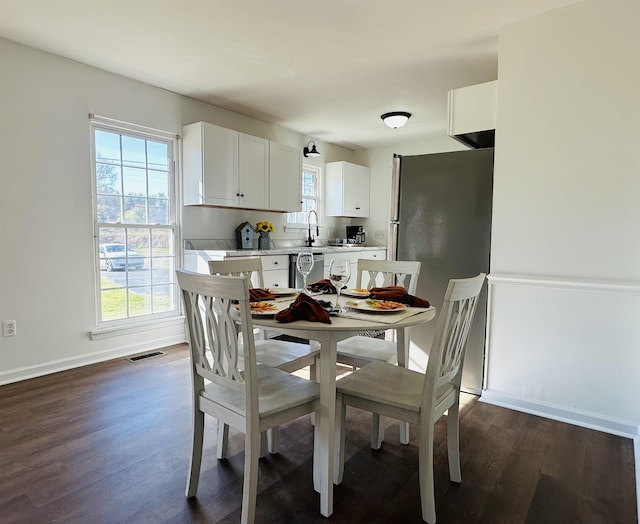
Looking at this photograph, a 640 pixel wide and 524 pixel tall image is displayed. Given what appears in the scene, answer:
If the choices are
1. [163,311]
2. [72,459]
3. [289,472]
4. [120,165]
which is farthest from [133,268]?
[289,472]

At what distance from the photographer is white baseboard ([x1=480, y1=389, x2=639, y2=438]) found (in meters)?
2.26


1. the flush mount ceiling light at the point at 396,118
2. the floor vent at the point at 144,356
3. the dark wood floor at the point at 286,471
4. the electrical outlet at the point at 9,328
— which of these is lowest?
the dark wood floor at the point at 286,471

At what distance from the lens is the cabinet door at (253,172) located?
4.15 m

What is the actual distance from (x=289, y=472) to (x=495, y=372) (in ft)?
5.06

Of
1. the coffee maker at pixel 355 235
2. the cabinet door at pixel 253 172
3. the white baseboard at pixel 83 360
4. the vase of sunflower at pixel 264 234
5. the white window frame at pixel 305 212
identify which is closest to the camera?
the white baseboard at pixel 83 360

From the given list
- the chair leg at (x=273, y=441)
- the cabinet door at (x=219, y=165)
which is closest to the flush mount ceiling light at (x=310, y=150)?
the cabinet door at (x=219, y=165)

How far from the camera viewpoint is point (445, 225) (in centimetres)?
295

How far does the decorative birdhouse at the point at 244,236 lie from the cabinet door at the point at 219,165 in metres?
0.42

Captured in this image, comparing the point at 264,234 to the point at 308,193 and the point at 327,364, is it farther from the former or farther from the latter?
the point at 327,364

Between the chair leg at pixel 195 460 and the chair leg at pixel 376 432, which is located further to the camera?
the chair leg at pixel 376 432

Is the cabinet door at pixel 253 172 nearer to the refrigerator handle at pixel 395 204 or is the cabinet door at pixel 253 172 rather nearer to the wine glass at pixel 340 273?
the refrigerator handle at pixel 395 204

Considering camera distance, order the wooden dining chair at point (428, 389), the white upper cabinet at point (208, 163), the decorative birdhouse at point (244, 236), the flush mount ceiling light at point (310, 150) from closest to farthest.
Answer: the wooden dining chair at point (428, 389) < the white upper cabinet at point (208, 163) < the decorative birdhouse at point (244, 236) < the flush mount ceiling light at point (310, 150)

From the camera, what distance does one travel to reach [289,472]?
1861 millimetres

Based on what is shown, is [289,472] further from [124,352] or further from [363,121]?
[363,121]
